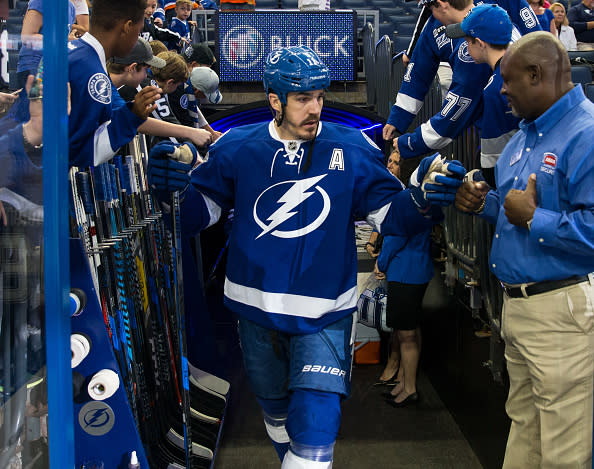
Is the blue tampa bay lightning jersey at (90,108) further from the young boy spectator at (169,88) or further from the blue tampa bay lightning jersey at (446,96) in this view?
the blue tampa bay lightning jersey at (446,96)

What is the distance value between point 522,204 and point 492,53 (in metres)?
0.96

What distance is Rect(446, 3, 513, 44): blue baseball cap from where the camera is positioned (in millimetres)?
2834

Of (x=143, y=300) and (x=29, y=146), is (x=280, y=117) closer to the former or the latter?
(x=143, y=300)

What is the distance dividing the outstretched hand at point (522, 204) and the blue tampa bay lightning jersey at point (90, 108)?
4.17ft

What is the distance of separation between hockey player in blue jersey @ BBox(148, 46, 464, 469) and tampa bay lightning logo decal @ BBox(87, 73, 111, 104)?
1.61ft

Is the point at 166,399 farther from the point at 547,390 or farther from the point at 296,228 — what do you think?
the point at 547,390

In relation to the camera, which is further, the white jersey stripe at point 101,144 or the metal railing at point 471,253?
the metal railing at point 471,253

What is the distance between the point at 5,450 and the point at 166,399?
7.94ft

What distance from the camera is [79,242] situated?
1791mm

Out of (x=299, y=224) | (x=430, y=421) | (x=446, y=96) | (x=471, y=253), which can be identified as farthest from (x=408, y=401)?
(x=299, y=224)

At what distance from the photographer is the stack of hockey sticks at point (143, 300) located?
2.48 m

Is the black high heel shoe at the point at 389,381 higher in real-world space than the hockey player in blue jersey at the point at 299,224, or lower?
lower

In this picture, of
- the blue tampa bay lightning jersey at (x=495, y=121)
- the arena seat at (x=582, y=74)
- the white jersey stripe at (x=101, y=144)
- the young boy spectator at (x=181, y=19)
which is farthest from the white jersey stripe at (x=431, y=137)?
the young boy spectator at (x=181, y=19)

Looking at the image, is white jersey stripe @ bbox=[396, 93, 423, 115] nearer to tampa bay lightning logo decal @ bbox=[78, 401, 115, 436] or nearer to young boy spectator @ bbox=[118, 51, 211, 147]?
young boy spectator @ bbox=[118, 51, 211, 147]
